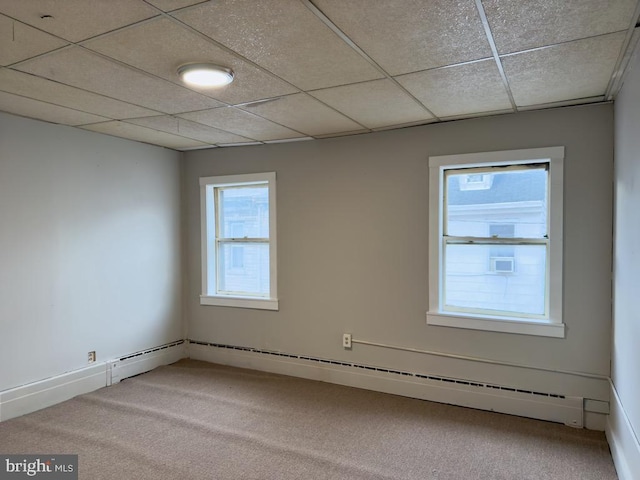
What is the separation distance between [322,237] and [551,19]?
2.61m

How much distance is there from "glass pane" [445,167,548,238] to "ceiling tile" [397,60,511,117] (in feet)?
1.85

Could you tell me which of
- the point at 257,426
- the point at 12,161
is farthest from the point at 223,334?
the point at 12,161

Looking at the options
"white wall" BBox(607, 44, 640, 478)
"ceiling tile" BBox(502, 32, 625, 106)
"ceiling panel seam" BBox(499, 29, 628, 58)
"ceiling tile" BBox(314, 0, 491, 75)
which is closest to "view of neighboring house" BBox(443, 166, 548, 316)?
"white wall" BBox(607, 44, 640, 478)

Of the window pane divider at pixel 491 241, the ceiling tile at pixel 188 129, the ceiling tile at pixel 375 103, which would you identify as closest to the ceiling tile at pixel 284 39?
the ceiling tile at pixel 375 103

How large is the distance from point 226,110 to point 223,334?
250cm

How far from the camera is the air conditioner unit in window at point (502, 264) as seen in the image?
3.34 m

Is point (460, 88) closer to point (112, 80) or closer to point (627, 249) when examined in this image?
point (627, 249)

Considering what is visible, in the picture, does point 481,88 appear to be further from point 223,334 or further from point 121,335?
point 121,335

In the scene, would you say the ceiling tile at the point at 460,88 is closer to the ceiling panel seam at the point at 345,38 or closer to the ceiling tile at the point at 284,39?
the ceiling panel seam at the point at 345,38

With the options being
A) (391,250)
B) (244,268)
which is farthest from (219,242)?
(391,250)

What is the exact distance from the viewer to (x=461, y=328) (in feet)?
11.3

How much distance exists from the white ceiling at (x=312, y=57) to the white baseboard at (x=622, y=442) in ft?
6.33

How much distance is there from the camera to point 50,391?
3457mm

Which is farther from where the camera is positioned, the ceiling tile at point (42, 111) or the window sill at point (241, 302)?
the window sill at point (241, 302)
